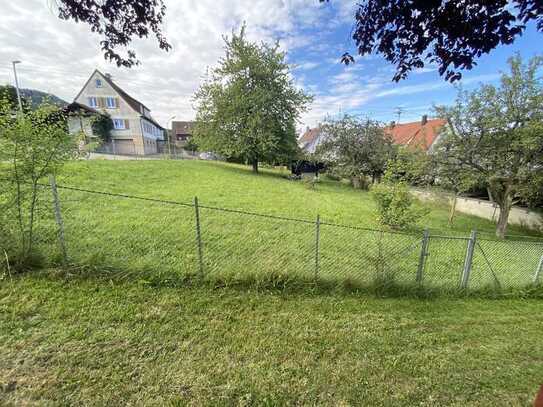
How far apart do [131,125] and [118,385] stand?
109 feet

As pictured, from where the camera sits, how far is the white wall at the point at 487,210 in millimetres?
10938

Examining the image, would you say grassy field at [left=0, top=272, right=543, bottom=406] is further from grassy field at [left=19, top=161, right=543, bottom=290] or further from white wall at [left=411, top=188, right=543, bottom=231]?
white wall at [left=411, top=188, right=543, bottom=231]

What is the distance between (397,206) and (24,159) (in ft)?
30.7

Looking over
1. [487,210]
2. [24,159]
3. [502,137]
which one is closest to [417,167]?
[502,137]

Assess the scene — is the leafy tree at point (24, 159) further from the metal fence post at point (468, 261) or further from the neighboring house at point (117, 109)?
the neighboring house at point (117, 109)

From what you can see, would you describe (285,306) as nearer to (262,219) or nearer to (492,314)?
(492,314)

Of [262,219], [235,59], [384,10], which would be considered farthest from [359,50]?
[235,59]

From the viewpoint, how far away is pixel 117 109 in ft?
92.4

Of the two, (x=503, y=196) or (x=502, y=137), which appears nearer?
(x=502, y=137)

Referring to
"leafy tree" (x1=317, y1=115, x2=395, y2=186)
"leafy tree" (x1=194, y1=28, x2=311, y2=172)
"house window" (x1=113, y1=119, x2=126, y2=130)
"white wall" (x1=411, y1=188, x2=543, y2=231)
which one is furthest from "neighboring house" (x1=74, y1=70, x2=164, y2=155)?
"white wall" (x1=411, y1=188, x2=543, y2=231)

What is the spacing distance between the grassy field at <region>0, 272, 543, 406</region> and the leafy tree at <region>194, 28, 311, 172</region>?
686 inches

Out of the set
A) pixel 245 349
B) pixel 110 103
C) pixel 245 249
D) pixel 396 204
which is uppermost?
pixel 110 103

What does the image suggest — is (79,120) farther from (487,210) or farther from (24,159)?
(487,210)

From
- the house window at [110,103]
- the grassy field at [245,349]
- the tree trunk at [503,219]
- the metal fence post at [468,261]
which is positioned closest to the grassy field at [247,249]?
the metal fence post at [468,261]
